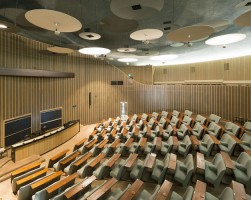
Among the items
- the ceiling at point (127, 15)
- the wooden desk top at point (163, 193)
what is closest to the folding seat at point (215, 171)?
the wooden desk top at point (163, 193)

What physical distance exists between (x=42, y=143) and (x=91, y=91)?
4.43 meters

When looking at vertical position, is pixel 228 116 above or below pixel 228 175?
above

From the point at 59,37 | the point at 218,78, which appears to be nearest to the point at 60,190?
the point at 59,37

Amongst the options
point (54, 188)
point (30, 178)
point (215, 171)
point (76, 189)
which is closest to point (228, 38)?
point (215, 171)

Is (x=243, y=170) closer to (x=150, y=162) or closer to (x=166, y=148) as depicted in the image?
(x=150, y=162)

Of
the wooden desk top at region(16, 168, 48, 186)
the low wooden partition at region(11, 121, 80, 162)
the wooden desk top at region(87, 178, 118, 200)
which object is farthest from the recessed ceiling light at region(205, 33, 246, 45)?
the low wooden partition at region(11, 121, 80, 162)

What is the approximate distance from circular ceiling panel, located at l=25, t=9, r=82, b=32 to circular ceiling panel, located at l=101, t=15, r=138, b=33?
4.15 feet

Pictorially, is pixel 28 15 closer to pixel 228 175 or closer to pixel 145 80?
pixel 228 175

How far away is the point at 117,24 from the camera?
16.0 ft

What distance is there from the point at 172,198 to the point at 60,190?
6.95ft

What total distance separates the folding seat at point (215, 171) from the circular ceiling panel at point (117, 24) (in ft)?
12.5

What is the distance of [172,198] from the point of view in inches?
119

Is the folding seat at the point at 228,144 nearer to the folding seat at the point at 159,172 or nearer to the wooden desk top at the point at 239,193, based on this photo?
the folding seat at the point at 159,172

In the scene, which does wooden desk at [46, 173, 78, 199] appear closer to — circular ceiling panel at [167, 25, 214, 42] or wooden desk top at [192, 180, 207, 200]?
wooden desk top at [192, 180, 207, 200]
